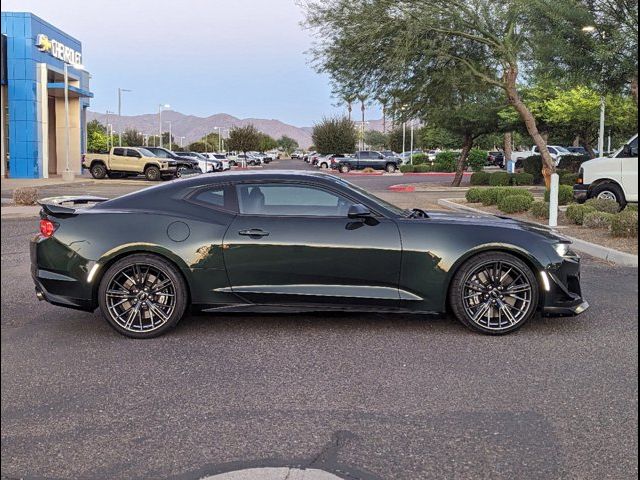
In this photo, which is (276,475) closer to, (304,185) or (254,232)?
(254,232)

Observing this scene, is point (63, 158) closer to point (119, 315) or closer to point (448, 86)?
point (448, 86)

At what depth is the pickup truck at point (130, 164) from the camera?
119 feet

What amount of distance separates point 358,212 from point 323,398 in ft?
6.20

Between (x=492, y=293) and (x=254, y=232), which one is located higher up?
(x=254, y=232)

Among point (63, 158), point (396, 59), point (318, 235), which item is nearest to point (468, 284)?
point (318, 235)

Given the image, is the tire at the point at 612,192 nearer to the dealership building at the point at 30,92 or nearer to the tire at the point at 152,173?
the tire at the point at 152,173

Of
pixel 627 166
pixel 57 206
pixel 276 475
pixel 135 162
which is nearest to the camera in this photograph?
pixel 276 475

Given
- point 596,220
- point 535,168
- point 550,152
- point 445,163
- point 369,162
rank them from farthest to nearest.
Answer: point 369,162 < point 445,163 < point 550,152 < point 535,168 < point 596,220

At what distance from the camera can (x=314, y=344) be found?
5.50 m

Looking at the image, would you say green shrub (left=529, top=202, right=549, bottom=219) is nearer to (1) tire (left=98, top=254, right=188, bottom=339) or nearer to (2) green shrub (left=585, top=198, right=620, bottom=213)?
(2) green shrub (left=585, top=198, right=620, bottom=213)

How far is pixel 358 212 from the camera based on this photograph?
224 inches

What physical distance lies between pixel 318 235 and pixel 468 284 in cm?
131

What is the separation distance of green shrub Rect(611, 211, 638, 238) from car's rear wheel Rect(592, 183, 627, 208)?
457 centimetres

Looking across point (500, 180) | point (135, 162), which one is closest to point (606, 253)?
point (500, 180)
